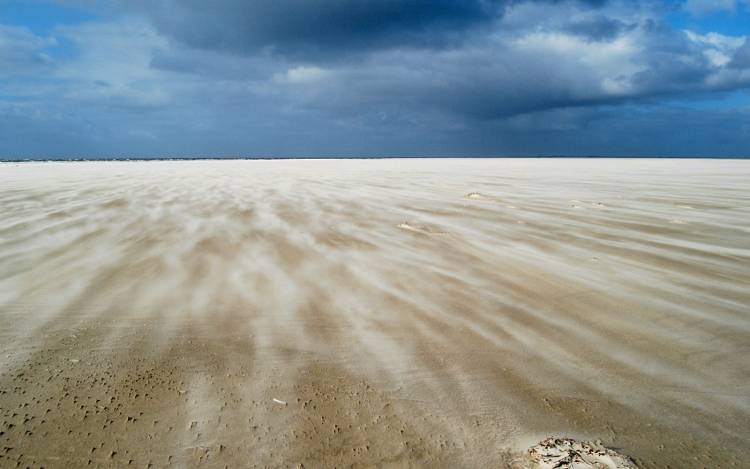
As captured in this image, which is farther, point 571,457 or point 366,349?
point 366,349

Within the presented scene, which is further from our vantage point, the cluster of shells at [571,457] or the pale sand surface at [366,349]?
the pale sand surface at [366,349]

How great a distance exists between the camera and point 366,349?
7.38ft

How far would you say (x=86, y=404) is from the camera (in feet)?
5.72

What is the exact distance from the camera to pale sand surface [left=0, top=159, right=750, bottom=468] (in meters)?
1.54

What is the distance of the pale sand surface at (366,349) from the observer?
5.07 feet

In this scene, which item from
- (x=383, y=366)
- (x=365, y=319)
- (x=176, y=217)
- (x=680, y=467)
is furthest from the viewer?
(x=176, y=217)

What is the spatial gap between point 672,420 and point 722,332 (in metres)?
1.21

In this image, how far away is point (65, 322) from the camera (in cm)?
254

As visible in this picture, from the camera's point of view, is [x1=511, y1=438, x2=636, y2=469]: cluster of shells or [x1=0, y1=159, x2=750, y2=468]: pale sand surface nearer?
[x1=511, y1=438, x2=636, y2=469]: cluster of shells

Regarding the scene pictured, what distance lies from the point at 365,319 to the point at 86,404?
59.0 inches

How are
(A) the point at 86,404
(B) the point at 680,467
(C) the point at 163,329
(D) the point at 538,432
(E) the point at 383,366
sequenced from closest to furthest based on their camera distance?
(B) the point at 680,467
(D) the point at 538,432
(A) the point at 86,404
(E) the point at 383,366
(C) the point at 163,329

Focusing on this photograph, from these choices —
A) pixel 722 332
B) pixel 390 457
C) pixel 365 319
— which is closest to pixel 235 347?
pixel 365 319

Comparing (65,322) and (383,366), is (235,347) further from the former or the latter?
(65,322)

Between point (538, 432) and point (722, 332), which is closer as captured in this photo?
point (538, 432)
